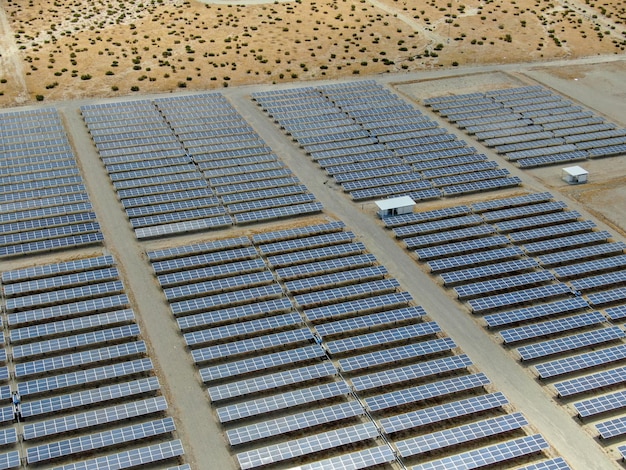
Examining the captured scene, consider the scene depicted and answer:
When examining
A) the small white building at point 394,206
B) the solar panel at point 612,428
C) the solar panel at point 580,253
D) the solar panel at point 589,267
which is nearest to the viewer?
the solar panel at point 612,428

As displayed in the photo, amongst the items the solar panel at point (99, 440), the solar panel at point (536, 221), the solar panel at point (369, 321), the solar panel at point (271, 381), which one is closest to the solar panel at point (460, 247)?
the solar panel at point (536, 221)

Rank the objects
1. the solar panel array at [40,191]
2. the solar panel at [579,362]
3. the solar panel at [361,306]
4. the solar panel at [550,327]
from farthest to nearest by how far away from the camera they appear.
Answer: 1. the solar panel array at [40,191]
2. the solar panel at [361,306]
3. the solar panel at [550,327]
4. the solar panel at [579,362]

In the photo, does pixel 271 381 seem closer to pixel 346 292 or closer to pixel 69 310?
pixel 346 292

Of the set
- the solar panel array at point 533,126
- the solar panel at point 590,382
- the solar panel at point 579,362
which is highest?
the solar panel at point 590,382

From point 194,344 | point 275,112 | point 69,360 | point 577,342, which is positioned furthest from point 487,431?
point 275,112

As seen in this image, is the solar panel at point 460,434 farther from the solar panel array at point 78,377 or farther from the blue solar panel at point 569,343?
the solar panel array at point 78,377

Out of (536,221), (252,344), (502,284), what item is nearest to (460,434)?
(252,344)
